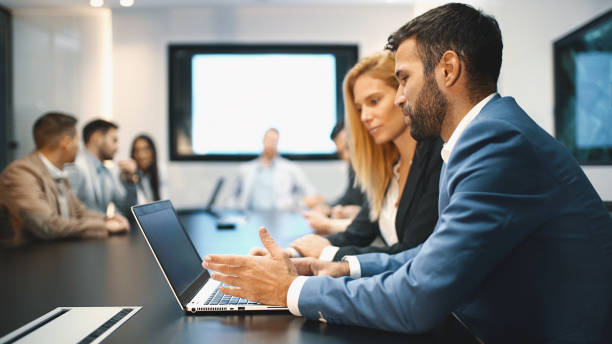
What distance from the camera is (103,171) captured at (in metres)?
3.96

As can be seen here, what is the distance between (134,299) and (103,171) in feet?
10.9

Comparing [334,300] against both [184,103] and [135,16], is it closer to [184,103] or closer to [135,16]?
[184,103]

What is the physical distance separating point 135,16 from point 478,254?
578cm

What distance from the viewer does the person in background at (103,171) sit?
388 cm

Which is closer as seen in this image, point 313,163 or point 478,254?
point 478,254

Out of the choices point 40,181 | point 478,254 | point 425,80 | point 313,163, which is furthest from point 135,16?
point 478,254

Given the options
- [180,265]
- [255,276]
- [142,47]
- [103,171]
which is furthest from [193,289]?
[142,47]

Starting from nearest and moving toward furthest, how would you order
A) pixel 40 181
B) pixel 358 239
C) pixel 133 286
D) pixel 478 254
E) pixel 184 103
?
pixel 478 254
pixel 133 286
pixel 358 239
pixel 40 181
pixel 184 103

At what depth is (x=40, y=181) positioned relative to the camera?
224cm

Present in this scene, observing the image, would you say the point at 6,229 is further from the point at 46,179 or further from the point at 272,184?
the point at 272,184

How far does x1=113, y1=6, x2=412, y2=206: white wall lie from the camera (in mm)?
5332

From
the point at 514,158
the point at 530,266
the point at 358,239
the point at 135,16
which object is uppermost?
the point at 135,16

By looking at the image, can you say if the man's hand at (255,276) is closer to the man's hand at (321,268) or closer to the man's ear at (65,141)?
the man's hand at (321,268)

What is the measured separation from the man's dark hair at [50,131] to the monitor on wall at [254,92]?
9.13ft
